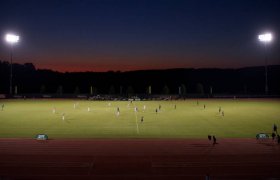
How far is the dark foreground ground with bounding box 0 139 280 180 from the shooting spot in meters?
16.8

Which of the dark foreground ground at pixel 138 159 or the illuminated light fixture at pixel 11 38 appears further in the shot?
the illuminated light fixture at pixel 11 38

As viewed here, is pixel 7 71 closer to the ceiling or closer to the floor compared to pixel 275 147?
closer to the ceiling

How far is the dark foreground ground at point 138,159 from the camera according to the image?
16797 millimetres

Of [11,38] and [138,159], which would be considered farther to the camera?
[11,38]

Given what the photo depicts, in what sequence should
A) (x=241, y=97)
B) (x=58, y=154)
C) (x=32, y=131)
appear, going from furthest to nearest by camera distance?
(x=241, y=97), (x=32, y=131), (x=58, y=154)

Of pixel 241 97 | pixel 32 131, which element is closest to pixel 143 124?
pixel 32 131

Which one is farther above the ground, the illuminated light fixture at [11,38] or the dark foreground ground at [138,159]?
the illuminated light fixture at [11,38]

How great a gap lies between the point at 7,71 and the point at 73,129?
455 ft

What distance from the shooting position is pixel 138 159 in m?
19.7

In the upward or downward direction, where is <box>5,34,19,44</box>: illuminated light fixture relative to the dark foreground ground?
upward

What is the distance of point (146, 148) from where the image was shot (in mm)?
22891

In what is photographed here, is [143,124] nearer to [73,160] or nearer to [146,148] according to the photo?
[146,148]

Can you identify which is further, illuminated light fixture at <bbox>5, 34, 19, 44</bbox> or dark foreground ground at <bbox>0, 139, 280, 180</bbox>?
illuminated light fixture at <bbox>5, 34, 19, 44</bbox>

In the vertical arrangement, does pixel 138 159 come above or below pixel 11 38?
below
